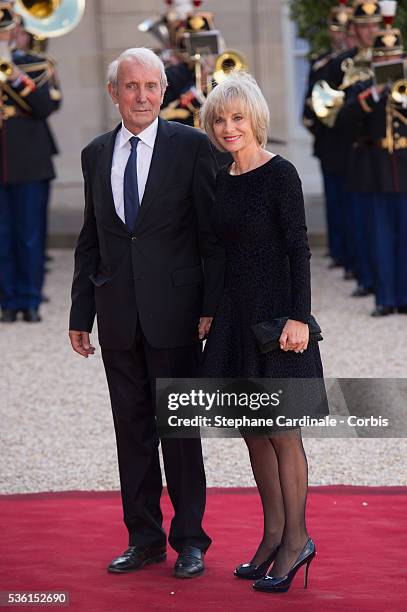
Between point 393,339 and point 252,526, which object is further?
point 393,339

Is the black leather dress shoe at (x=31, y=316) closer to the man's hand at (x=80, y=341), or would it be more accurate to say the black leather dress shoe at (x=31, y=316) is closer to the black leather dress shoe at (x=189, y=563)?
the man's hand at (x=80, y=341)

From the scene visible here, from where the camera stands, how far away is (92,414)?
279 inches

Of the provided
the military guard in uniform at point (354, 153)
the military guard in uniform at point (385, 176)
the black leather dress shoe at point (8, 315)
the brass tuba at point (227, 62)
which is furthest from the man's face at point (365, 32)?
the black leather dress shoe at point (8, 315)

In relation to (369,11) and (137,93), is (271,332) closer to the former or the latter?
(137,93)

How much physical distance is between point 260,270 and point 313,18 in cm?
765

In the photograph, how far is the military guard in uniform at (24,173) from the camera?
9.68 m

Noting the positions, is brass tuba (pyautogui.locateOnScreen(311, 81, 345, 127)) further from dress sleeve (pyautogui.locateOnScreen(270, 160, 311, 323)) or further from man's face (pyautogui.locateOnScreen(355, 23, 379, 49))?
dress sleeve (pyautogui.locateOnScreen(270, 160, 311, 323))

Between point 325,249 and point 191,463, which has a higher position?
point 191,463

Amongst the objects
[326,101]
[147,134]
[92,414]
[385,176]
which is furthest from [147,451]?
[326,101]

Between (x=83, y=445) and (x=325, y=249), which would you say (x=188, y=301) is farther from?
(x=325, y=249)

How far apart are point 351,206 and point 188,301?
623 centimetres

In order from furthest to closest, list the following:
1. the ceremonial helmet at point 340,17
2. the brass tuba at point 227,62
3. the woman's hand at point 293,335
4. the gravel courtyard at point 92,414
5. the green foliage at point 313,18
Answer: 1. the green foliage at point 313,18
2. the ceremonial helmet at point 340,17
3. the brass tuba at point 227,62
4. the gravel courtyard at point 92,414
5. the woman's hand at point 293,335

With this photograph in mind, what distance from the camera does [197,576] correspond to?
4.55 meters

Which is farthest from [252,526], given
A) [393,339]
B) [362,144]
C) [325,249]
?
[325,249]
